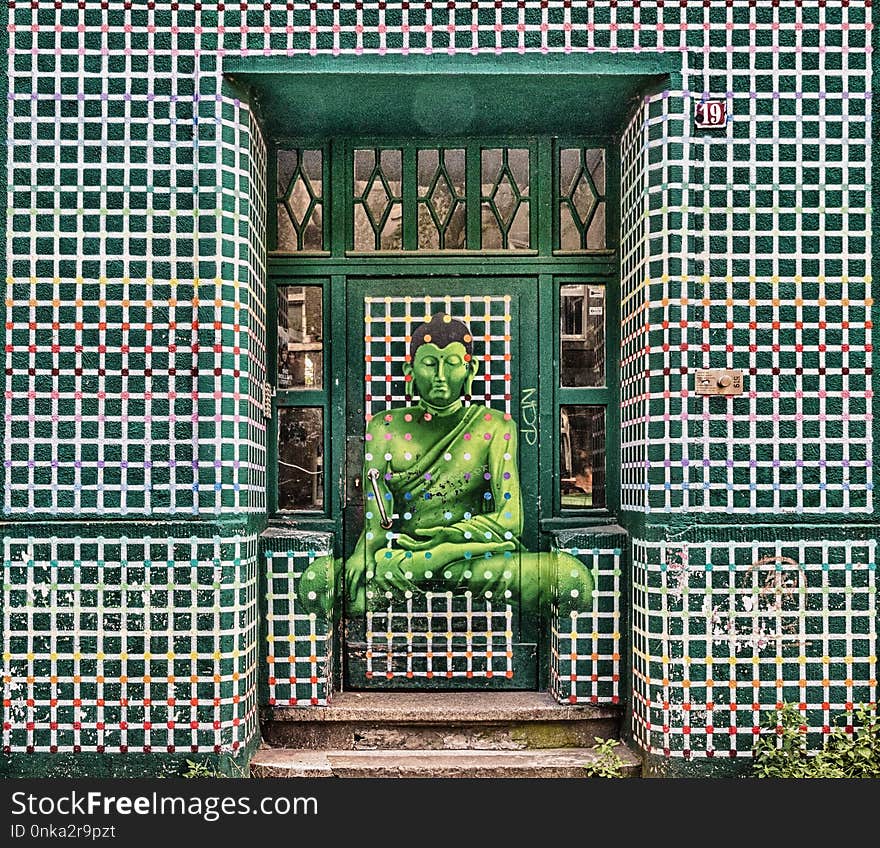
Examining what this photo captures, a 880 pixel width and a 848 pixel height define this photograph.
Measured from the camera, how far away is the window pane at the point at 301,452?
19.1ft

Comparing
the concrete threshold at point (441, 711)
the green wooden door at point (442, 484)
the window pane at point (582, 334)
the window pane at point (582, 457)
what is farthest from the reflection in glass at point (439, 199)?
the concrete threshold at point (441, 711)

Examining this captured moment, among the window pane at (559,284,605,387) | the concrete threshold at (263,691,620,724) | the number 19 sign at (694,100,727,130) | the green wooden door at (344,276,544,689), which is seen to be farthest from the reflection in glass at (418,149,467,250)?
the concrete threshold at (263,691,620,724)

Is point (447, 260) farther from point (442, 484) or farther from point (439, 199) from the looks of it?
point (442, 484)

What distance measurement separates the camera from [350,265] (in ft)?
19.1

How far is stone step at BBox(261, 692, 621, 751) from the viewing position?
546 centimetres

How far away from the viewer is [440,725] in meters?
5.48

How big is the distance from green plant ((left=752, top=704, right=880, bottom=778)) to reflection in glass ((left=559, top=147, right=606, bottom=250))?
9.64 feet

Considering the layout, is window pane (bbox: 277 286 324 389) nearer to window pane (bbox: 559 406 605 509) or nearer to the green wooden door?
the green wooden door

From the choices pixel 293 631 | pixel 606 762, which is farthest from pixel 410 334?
pixel 606 762

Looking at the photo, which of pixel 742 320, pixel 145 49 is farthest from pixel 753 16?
pixel 145 49

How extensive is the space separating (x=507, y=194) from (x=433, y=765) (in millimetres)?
3406

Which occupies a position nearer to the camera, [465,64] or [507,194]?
[465,64]

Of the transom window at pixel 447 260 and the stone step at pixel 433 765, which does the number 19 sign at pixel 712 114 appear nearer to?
the transom window at pixel 447 260

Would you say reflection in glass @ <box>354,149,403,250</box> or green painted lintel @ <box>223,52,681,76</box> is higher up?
green painted lintel @ <box>223,52,681,76</box>
